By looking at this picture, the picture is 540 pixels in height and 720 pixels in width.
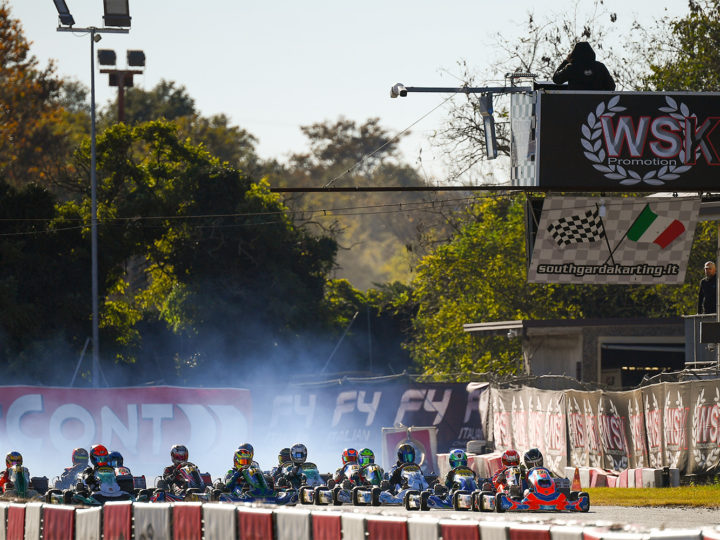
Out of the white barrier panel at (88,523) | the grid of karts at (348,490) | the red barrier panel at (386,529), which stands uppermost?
the red barrier panel at (386,529)

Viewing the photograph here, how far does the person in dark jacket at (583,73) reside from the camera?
2022 cm

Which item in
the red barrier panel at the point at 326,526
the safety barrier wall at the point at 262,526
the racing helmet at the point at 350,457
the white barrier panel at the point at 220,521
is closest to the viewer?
the safety barrier wall at the point at 262,526

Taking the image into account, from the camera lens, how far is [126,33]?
127ft

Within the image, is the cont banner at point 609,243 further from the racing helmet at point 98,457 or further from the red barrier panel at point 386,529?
the red barrier panel at point 386,529

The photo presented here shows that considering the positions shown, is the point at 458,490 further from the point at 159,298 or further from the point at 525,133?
the point at 159,298

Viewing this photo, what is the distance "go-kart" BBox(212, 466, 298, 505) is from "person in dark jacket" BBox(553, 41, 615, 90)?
761 centimetres

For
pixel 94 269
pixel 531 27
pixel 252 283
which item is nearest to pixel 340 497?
pixel 94 269

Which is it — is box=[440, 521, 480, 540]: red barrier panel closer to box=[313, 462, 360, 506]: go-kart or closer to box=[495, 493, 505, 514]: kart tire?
box=[495, 493, 505, 514]: kart tire

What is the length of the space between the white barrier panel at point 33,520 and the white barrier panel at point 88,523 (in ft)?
2.31

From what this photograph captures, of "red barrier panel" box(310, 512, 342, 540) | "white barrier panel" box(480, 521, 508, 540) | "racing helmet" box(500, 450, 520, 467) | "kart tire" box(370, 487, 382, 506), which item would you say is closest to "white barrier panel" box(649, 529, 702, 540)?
"white barrier panel" box(480, 521, 508, 540)

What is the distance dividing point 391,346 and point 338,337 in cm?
886

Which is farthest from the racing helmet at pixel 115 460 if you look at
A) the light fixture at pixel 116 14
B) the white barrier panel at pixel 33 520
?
the light fixture at pixel 116 14

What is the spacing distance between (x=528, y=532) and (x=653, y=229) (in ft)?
40.1

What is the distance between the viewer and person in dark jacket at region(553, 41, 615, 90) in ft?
66.3
